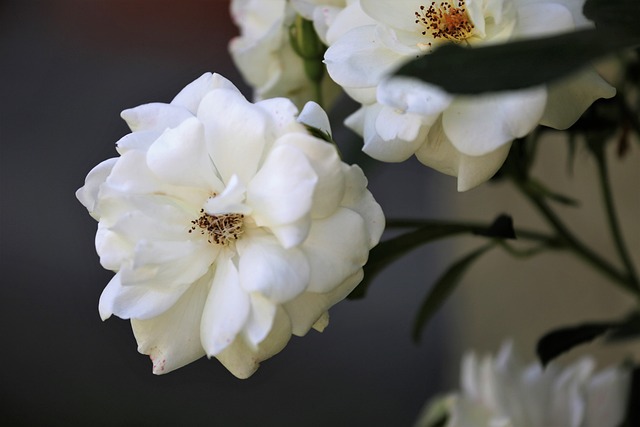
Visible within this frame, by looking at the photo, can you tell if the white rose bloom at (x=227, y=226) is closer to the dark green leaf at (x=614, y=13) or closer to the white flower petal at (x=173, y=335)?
the white flower petal at (x=173, y=335)

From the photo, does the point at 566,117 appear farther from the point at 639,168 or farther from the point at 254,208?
the point at 639,168

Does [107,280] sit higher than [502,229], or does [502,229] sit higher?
[502,229]

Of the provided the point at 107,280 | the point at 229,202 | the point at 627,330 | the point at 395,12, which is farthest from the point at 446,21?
the point at 107,280

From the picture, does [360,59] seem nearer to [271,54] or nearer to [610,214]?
[271,54]

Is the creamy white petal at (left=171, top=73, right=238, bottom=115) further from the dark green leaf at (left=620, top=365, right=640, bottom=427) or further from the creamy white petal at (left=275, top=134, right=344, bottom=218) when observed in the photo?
the dark green leaf at (left=620, top=365, right=640, bottom=427)

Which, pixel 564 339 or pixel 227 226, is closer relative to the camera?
pixel 227 226

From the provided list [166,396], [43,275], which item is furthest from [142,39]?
[166,396]

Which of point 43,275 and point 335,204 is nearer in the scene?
point 335,204
